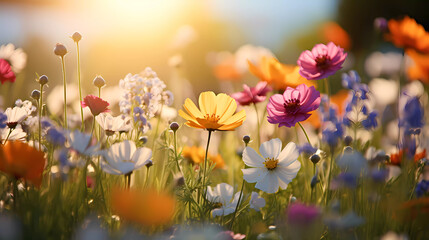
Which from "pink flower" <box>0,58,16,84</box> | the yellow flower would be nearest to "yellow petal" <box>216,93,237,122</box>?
the yellow flower

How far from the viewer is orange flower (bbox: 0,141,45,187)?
88 centimetres

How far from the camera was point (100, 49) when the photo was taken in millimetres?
4945

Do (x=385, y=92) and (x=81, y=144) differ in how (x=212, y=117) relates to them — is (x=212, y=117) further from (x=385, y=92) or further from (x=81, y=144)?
(x=385, y=92)

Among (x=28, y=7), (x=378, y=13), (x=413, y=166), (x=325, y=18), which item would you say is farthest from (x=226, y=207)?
(x=325, y=18)

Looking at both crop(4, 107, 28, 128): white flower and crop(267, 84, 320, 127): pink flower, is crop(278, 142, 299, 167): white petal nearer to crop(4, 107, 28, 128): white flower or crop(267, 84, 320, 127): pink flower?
crop(267, 84, 320, 127): pink flower

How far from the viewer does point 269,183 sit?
1.15 meters

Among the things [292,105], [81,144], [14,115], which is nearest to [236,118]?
[292,105]

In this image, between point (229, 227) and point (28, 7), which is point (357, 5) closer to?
point (28, 7)

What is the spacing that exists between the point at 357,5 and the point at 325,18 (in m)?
0.93

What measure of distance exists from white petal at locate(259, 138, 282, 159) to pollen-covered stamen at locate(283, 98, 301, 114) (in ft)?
0.31

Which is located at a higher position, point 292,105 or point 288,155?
point 292,105

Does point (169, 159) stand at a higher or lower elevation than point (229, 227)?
higher

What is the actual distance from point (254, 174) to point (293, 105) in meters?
0.22

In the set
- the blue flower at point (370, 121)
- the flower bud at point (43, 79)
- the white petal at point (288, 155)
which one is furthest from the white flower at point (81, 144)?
the blue flower at point (370, 121)
